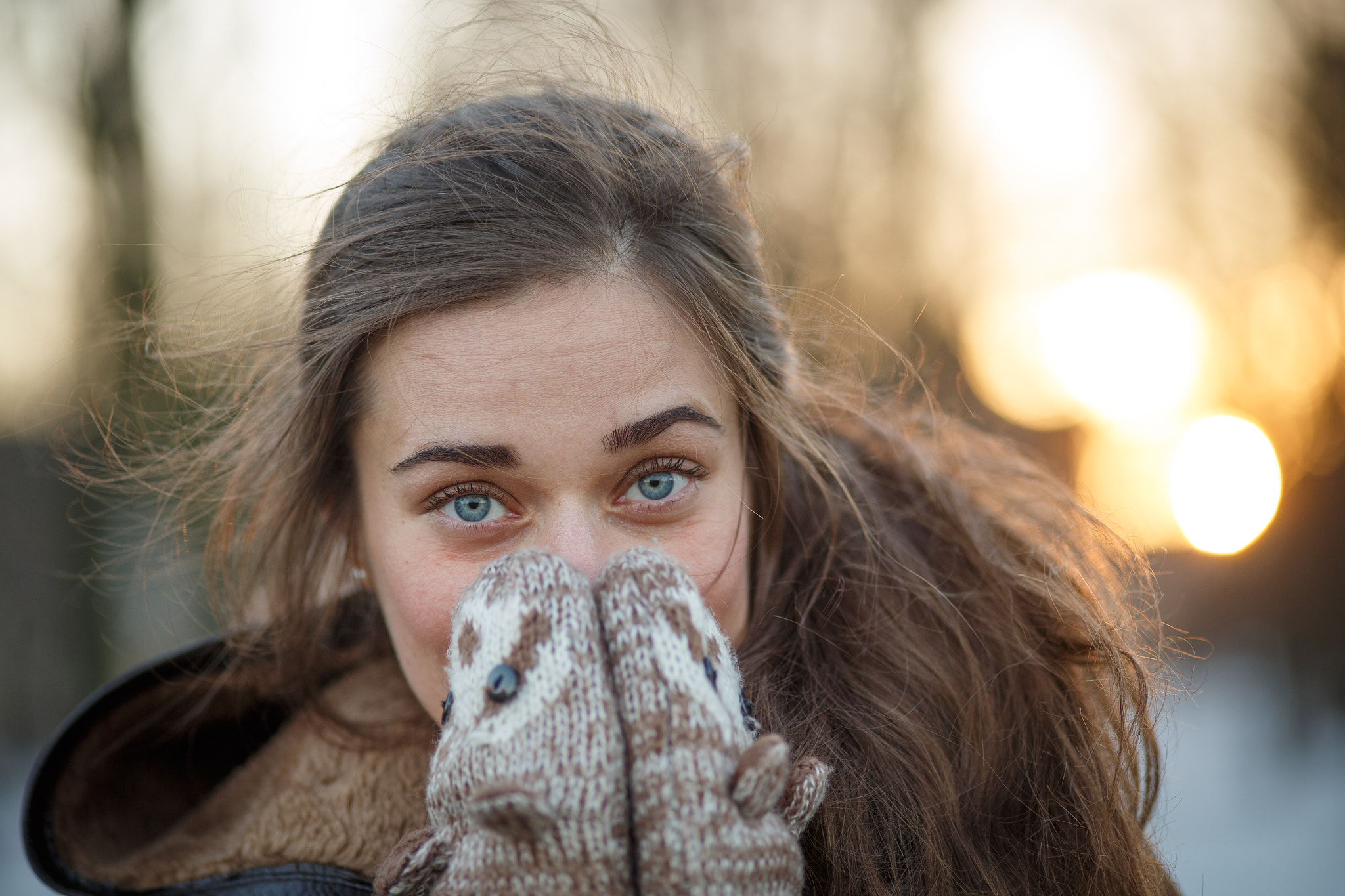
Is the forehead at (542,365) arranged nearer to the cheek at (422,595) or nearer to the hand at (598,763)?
the cheek at (422,595)

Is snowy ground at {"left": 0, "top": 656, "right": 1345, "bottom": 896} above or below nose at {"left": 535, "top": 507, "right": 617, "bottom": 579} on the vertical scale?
below

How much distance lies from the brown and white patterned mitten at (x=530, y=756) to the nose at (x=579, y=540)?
238 millimetres

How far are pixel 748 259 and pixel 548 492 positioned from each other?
0.80m

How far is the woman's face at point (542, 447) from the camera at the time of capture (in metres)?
1.51

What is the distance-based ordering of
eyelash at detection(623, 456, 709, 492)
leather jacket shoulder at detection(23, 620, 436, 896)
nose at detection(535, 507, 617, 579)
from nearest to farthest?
nose at detection(535, 507, 617, 579) < eyelash at detection(623, 456, 709, 492) < leather jacket shoulder at detection(23, 620, 436, 896)

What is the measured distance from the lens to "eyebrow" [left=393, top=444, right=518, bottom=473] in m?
1.51

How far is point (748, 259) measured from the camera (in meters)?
1.97

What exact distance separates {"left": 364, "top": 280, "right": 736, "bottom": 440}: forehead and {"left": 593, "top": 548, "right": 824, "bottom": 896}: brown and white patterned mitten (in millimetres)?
431

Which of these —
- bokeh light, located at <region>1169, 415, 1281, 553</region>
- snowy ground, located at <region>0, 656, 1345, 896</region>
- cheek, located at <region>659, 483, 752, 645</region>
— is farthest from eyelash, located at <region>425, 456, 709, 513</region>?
bokeh light, located at <region>1169, 415, 1281, 553</region>

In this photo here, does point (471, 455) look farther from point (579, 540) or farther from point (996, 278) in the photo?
point (996, 278)

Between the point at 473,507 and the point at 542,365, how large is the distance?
33 centimetres

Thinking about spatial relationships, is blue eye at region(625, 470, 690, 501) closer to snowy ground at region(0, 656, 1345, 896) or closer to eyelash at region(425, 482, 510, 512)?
eyelash at region(425, 482, 510, 512)

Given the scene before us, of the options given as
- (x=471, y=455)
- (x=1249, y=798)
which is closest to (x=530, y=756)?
(x=471, y=455)

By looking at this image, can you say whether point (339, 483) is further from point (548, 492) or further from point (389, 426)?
point (548, 492)
